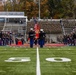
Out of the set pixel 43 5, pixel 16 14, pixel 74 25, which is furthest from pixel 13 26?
pixel 43 5

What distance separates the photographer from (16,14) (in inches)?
1961

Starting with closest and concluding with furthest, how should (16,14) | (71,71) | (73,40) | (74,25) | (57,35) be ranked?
(71,71), (73,40), (57,35), (74,25), (16,14)

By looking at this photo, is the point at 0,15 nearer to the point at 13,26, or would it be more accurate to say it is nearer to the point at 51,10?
the point at 13,26

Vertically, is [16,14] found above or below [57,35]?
above

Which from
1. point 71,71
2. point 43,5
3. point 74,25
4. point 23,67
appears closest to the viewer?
point 71,71

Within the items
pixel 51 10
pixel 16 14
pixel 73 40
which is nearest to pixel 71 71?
pixel 73 40

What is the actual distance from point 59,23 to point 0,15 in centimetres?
974

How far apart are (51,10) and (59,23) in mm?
11665

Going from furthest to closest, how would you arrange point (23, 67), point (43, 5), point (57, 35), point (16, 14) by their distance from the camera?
point (43, 5) → point (16, 14) → point (57, 35) → point (23, 67)

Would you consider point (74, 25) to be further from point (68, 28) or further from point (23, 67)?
point (23, 67)

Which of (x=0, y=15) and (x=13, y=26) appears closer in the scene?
(x=13, y=26)

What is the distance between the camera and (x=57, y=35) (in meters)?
43.4

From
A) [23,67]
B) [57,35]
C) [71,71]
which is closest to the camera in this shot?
[71,71]

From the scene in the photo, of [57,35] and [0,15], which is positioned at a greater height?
[0,15]
